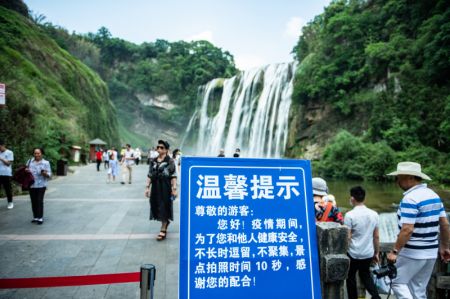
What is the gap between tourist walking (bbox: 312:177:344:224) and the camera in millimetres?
3623

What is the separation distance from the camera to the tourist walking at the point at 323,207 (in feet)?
11.9

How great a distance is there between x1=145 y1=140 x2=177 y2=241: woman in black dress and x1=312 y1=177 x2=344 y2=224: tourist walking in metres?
2.67

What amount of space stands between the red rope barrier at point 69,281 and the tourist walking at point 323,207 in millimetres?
2134

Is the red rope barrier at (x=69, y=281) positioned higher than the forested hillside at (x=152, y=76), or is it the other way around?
the forested hillside at (x=152, y=76)

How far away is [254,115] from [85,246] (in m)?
30.0

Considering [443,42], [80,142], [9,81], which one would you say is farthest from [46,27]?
[443,42]

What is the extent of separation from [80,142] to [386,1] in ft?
92.8

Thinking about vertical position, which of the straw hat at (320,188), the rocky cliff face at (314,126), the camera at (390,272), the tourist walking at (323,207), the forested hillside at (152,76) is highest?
the forested hillside at (152,76)

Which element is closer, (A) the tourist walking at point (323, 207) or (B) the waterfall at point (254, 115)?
(A) the tourist walking at point (323, 207)

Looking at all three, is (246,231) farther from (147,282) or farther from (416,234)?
(416,234)

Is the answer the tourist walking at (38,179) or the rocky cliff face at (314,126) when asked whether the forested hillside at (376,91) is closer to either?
the rocky cliff face at (314,126)

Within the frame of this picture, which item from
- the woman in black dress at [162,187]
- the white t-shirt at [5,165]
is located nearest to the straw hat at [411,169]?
the woman in black dress at [162,187]

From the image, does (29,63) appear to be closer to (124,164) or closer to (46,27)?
(124,164)

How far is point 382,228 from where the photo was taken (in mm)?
9836
